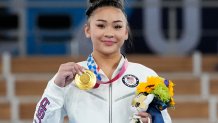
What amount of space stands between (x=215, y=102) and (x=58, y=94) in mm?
4769

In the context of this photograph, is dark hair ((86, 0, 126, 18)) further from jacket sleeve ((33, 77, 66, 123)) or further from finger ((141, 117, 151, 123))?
finger ((141, 117, 151, 123))

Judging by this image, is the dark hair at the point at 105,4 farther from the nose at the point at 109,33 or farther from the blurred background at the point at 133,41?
the blurred background at the point at 133,41

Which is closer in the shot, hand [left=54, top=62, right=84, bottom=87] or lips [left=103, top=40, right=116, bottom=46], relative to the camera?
hand [left=54, top=62, right=84, bottom=87]

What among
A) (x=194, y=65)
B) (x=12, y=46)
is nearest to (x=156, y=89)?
(x=194, y=65)

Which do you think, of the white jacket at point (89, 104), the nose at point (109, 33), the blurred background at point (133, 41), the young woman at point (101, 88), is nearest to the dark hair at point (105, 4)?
the young woman at point (101, 88)

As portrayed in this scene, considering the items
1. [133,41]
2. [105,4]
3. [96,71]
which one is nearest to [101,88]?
[96,71]

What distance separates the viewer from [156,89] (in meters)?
3.27

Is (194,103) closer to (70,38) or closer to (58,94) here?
(70,38)

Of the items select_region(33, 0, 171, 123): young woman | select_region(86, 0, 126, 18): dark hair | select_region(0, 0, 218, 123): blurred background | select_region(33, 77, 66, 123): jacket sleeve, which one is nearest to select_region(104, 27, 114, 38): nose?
select_region(33, 0, 171, 123): young woman

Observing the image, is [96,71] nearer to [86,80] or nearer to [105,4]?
[86,80]

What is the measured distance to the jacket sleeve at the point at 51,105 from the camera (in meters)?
3.28

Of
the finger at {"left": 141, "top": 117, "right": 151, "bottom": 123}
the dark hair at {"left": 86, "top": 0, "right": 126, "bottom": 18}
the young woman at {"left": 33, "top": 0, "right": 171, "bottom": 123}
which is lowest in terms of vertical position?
the finger at {"left": 141, "top": 117, "right": 151, "bottom": 123}

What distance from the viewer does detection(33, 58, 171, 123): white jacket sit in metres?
3.29

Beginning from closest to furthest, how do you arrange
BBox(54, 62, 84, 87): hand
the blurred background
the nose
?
BBox(54, 62, 84, 87): hand → the nose → the blurred background
